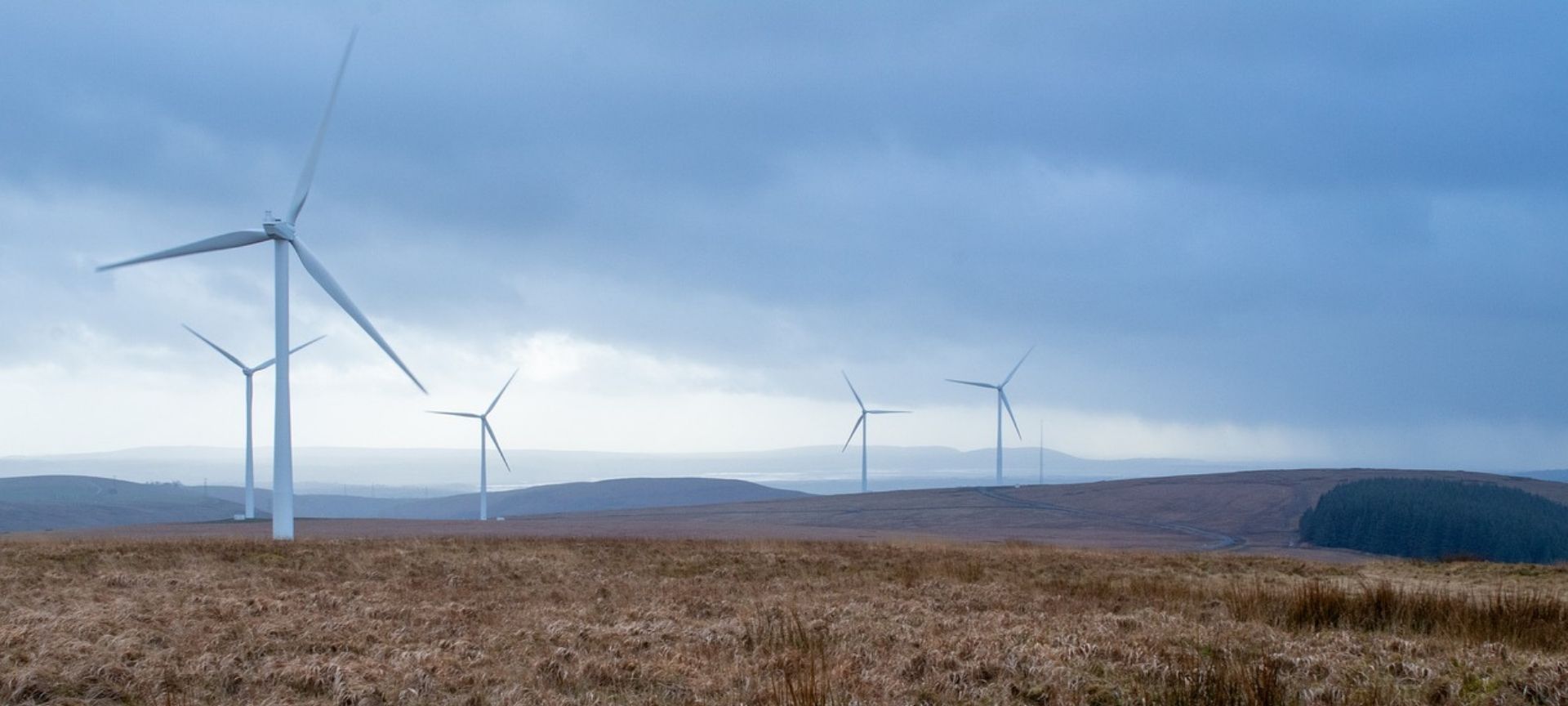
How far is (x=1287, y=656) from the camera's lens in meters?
14.4

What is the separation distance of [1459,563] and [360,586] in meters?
35.6

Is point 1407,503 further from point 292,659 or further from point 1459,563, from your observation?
point 292,659

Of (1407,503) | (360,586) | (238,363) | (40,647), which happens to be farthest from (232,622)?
(1407,503)

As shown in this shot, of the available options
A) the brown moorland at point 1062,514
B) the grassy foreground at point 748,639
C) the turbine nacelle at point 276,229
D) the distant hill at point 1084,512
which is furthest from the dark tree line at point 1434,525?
the turbine nacelle at point 276,229

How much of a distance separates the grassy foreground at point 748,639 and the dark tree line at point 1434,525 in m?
61.4

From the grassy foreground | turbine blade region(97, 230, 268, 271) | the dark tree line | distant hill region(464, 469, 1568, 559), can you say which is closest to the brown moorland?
distant hill region(464, 469, 1568, 559)

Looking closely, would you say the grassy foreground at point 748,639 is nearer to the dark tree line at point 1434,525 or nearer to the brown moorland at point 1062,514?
the brown moorland at point 1062,514

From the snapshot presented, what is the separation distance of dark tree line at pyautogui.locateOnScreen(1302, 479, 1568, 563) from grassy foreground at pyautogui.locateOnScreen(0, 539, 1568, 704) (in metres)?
61.4

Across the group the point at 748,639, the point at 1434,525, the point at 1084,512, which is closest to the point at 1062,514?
the point at 1084,512

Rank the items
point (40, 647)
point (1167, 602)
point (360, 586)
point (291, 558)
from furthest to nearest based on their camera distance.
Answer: point (291, 558) < point (360, 586) < point (1167, 602) < point (40, 647)

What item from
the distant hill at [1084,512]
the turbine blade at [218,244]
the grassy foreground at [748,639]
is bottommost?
the distant hill at [1084,512]

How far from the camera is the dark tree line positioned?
8388 cm

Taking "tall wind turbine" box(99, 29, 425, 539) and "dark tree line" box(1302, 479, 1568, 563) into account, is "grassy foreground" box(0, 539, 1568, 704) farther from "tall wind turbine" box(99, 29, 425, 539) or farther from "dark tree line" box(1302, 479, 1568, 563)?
"dark tree line" box(1302, 479, 1568, 563)

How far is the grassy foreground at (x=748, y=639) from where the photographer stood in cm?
1266
